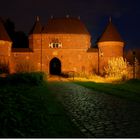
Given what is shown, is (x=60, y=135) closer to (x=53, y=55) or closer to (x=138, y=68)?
(x=138, y=68)

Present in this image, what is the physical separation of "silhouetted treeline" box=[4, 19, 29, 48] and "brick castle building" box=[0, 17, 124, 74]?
11.4 meters

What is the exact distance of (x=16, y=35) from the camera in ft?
224

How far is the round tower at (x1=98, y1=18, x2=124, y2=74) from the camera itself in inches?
2151

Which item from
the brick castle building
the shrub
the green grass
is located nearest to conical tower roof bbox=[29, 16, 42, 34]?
the brick castle building

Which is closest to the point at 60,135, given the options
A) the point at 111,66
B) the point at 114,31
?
the point at 111,66

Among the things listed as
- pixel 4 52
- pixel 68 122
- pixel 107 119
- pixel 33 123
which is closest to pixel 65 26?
pixel 4 52

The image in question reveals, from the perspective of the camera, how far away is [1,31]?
174 feet

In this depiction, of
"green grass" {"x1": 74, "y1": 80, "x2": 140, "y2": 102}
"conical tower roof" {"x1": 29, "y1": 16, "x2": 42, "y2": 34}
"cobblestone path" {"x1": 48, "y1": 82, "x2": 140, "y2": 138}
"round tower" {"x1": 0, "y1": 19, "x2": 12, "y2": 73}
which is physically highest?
"conical tower roof" {"x1": 29, "y1": 16, "x2": 42, "y2": 34}

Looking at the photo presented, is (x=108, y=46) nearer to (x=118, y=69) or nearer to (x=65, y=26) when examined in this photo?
(x=65, y=26)

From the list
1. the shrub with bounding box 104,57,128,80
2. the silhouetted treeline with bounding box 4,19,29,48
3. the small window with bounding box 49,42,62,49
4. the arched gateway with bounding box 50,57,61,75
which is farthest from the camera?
the silhouetted treeline with bounding box 4,19,29,48

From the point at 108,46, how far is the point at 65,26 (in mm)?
9338

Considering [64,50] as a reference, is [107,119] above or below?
below

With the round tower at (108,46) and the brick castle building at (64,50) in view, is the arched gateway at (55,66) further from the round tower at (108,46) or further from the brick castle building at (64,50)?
the round tower at (108,46)

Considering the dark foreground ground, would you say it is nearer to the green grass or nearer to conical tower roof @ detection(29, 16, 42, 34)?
the green grass
